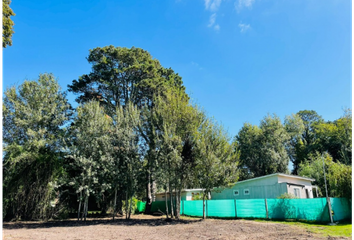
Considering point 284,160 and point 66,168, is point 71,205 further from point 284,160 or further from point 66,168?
point 284,160

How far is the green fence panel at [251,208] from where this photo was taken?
14361mm

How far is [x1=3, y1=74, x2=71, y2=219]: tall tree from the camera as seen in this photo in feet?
49.1

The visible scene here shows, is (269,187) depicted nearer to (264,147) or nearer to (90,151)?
(90,151)

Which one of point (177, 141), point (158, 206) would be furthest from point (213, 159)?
point (158, 206)

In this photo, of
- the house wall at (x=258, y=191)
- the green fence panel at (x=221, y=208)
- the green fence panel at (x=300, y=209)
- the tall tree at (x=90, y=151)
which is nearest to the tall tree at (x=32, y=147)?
the tall tree at (x=90, y=151)

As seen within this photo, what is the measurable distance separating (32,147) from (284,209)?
57.4ft

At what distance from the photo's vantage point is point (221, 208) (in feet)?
52.5

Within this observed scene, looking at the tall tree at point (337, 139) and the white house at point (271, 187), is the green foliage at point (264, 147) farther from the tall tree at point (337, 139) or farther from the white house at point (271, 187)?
the white house at point (271, 187)

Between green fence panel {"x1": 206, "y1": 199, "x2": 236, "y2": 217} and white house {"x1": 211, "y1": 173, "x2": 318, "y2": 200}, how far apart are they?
4.42ft

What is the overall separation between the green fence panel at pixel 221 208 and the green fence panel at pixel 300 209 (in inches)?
101

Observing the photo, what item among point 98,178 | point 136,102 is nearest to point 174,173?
point 98,178

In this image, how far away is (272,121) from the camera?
37.5m

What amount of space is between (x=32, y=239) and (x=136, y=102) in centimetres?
1770

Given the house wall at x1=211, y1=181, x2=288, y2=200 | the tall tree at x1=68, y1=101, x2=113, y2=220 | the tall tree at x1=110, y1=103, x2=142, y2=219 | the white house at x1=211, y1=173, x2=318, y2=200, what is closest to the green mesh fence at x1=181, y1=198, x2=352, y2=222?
the white house at x1=211, y1=173, x2=318, y2=200
